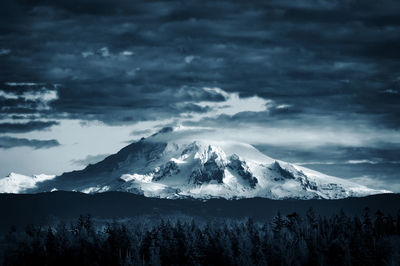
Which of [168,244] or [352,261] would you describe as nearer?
[352,261]

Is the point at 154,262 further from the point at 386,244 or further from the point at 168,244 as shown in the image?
the point at 386,244

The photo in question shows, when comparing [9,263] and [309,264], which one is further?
[9,263]

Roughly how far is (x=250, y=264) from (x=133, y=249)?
4593 cm

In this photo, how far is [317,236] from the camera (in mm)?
196750

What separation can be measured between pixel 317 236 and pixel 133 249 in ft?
175

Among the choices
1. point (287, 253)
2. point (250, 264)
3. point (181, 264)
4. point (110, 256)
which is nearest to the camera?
point (250, 264)

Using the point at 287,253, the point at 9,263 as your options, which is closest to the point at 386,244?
the point at 287,253

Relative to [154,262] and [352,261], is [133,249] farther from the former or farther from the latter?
[352,261]

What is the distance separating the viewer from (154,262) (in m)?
158

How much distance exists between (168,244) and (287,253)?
43545 millimetres

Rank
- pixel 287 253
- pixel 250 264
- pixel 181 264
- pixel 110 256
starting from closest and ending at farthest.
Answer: pixel 250 264 < pixel 287 253 < pixel 181 264 < pixel 110 256

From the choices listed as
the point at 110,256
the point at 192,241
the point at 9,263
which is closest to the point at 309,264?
the point at 192,241

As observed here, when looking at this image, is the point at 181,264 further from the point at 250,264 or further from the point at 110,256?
the point at 250,264

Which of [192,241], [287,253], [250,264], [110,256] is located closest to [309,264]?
[287,253]
